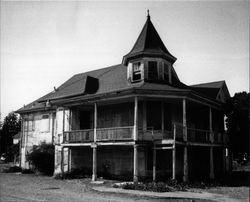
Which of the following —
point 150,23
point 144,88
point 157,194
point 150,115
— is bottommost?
point 157,194

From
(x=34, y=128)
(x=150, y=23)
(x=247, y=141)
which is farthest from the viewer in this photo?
(x=34, y=128)

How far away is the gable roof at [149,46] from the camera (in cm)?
2323

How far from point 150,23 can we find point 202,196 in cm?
1533

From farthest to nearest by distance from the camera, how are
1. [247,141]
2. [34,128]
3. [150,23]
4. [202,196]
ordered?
[34,128] < [150,23] < [247,141] < [202,196]

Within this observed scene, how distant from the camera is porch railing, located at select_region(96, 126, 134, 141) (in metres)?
21.2

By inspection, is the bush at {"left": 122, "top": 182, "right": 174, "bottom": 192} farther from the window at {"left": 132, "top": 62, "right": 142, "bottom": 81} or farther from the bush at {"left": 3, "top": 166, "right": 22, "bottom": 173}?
the bush at {"left": 3, "top": 166, "right": 22, "bottom": 173}

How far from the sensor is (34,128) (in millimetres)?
31141

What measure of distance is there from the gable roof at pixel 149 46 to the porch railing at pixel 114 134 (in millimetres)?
5645

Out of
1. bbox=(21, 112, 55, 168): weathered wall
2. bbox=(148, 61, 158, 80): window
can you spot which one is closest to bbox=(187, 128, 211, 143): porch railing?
bbox=(148, 61, 158, 80): window

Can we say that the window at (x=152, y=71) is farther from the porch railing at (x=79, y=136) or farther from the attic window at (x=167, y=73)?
the porch railing at (x=79, y=136)

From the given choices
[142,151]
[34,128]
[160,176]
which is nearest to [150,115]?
[142,151]

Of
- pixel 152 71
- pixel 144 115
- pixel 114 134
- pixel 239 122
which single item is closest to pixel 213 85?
pixel 239 122

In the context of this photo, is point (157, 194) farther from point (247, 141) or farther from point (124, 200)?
point (247, 141)

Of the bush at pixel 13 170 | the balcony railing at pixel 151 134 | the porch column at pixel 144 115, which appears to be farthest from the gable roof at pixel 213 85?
the bush at pixel 13 170
